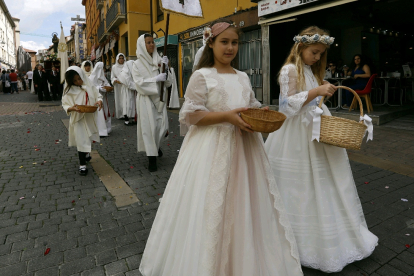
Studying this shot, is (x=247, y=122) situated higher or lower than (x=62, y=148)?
higher

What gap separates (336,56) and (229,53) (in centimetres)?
1257

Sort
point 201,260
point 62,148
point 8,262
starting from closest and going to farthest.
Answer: point 201,260 < point 8,262 < point 62,148

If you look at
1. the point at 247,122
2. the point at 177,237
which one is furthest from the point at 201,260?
the point at 247,122

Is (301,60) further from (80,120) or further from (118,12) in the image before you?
(118,12)

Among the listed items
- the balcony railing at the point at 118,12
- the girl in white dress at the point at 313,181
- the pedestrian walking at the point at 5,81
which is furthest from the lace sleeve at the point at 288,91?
the pedestrian walking at the point at 5,81

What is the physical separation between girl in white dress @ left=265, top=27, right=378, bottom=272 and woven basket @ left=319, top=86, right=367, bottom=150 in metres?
0.18

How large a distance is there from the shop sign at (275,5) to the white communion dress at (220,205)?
757cm

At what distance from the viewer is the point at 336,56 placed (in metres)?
13.3

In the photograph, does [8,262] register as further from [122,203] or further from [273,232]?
[273,232]

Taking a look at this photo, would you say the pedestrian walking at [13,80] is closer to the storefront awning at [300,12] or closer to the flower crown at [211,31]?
the storefront awning at [300,12]

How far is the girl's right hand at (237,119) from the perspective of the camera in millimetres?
1936

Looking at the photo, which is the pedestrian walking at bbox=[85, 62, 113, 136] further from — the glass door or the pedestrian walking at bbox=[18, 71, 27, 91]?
the pedestrian walking at bbox=[18, 71, 27, 91]

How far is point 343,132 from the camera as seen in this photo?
87.7 inches

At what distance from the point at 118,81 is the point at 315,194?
863cm
